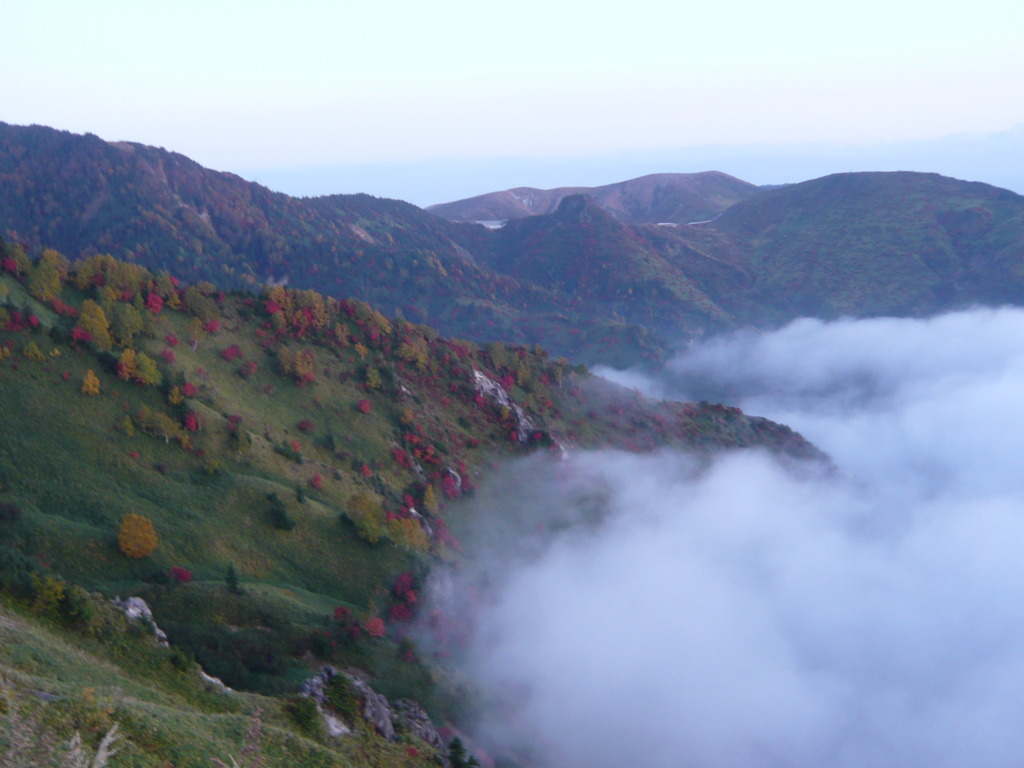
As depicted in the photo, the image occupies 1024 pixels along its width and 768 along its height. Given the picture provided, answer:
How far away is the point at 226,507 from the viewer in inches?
2272

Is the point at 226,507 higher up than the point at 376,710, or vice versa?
the point at 226,507

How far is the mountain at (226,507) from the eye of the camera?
3631cm

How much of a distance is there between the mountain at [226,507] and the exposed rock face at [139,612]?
2.18ft

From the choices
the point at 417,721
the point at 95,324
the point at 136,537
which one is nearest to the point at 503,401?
the point at 95,324

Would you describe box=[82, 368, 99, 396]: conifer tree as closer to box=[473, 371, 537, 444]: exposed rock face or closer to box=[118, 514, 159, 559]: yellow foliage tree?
box=[118, 514, 159, 559]: yellow foliage tree

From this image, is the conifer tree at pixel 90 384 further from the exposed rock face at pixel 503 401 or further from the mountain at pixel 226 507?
the exposed rock face at pixel 503 401

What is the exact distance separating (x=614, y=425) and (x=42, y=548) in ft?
289

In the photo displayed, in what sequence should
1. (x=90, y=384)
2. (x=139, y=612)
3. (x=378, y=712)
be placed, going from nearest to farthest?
(x=139, y=612) < (x=378, y=712) < (x=90, y=384)

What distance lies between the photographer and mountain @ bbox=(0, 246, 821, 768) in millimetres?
36312

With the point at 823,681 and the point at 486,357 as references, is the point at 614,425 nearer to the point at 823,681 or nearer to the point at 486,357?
the point at 486,357

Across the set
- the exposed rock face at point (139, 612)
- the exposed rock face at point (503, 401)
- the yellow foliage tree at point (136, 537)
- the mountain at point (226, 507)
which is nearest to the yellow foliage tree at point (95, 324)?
the mountain at point (226, 507)

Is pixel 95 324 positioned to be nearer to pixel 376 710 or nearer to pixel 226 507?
pixel 226 507

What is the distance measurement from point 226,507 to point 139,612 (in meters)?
16.2

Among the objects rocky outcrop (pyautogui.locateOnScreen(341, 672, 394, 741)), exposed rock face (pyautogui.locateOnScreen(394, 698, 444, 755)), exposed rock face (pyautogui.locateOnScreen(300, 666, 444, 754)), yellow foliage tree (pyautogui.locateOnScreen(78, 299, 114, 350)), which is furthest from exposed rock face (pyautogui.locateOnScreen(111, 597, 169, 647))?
yellow foliage tree (pyautogui.locateOnScreen(78, 299, 114, 350))
